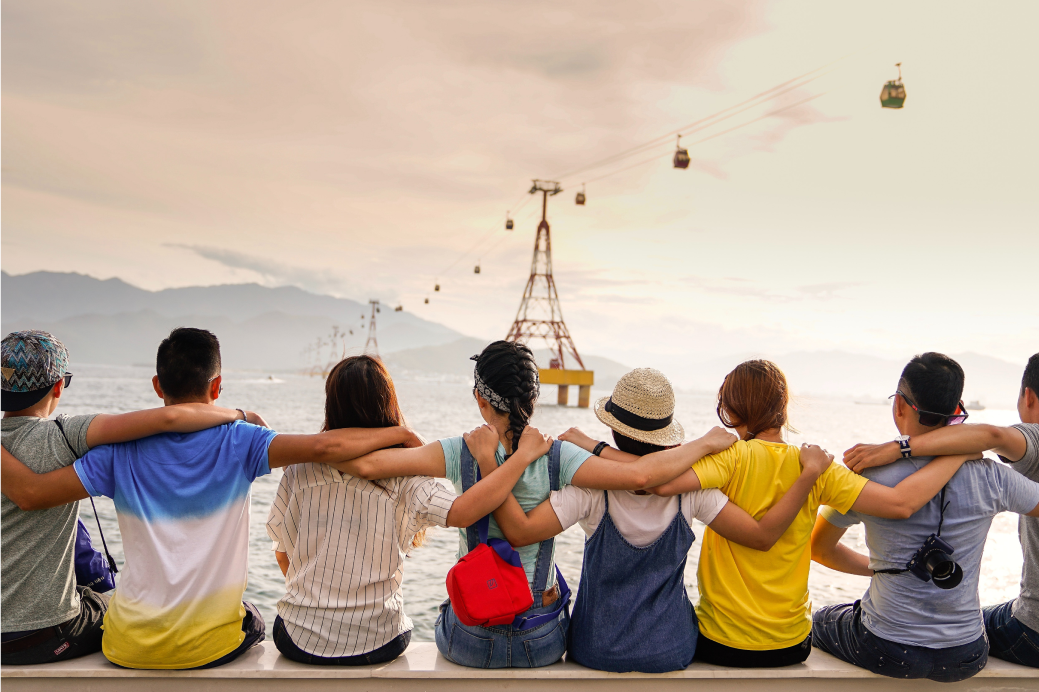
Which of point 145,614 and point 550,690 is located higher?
point 145,614

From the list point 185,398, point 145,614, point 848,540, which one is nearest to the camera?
point 145,614

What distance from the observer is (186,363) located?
2006 mm

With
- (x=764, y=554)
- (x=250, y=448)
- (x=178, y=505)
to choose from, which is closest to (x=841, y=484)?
(x=764, y=554)

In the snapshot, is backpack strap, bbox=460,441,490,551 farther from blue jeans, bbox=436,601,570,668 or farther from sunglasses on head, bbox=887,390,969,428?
sunglasses on head, bbox=887,390,969,428

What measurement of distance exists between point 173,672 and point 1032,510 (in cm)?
265

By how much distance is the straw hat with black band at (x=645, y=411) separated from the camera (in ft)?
6.68

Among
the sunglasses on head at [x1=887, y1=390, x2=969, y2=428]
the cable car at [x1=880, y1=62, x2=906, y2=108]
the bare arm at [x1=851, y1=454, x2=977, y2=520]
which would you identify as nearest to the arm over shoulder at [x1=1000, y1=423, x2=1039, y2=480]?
the sunglasses on head at [x1=887, y1=390, x2=969, y2=428]

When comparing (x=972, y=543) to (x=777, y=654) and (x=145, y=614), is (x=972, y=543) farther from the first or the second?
(x=145, y=614)

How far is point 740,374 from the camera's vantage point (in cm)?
212

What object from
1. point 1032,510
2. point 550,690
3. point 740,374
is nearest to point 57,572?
point 550,690

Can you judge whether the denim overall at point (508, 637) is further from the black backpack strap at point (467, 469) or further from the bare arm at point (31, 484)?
the bare arm at point (31, 484)

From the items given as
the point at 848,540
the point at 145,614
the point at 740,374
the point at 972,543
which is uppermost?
the point at 740,374

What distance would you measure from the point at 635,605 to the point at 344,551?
34.8 inches

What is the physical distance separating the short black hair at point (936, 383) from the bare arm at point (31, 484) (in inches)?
99.4
